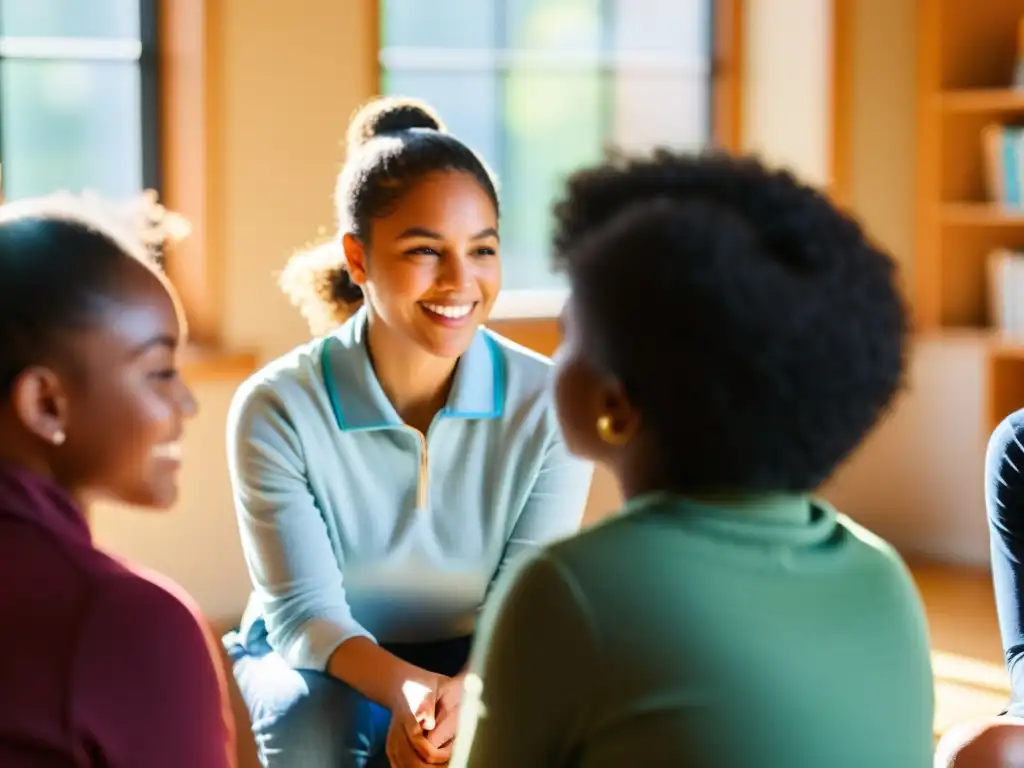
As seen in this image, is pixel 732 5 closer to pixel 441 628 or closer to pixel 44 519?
pixel 441 628

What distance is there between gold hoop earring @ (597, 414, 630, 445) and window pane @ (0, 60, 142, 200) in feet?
8.88

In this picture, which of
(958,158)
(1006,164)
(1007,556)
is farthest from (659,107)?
(1007,556)

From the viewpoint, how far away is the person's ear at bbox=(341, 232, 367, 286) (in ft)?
6.80

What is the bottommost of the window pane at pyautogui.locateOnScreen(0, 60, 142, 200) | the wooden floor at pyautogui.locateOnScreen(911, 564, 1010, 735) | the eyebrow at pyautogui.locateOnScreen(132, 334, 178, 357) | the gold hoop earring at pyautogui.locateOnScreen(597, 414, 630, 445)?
the wooden floor at pyautogui.locateOnScreen(911, 564, 1010, 735)

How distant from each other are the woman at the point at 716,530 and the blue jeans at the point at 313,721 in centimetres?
75

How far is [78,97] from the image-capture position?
11.8ft

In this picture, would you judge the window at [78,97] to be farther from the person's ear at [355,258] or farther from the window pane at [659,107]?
the person's ear at [355,258]

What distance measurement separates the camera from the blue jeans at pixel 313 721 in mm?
1798

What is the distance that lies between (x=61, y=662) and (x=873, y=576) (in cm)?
55

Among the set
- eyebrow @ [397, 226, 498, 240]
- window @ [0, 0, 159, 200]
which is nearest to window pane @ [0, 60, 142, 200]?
window @ [0, 0, 159, 200]

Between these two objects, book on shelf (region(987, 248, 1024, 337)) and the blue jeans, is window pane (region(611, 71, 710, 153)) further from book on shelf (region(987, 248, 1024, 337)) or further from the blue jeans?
the blue jeans

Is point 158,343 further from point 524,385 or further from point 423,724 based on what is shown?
point 524,385

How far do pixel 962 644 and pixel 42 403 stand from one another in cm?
309

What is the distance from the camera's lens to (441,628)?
197cm
